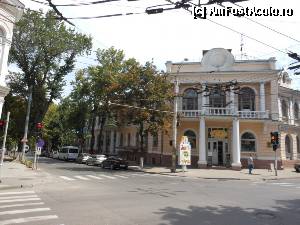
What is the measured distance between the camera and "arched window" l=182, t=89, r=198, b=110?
123 ft

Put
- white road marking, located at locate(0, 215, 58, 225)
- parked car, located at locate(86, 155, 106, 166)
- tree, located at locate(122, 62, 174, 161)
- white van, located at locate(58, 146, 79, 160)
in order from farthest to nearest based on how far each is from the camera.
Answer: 1. white van, located at locate(58, 146, 79, 160)
2. parked car, located at locate(86, 155, 106, 166)
3. tree, located at locate(122, 62, 174, 161)
4. white road marking, located at locate(0, 215, 58, 225)

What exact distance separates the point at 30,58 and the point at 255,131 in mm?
26786

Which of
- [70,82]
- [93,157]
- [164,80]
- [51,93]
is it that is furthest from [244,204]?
[70,82]

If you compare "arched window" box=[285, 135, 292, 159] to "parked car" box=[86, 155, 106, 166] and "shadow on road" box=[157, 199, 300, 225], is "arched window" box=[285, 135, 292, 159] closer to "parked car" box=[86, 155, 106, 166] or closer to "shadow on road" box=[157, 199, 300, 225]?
"parked car" box=[86, 155, 106, 166]

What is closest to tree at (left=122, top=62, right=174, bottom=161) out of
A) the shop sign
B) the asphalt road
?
the shop sign

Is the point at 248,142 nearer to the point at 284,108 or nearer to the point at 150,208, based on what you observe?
the point at 284,108

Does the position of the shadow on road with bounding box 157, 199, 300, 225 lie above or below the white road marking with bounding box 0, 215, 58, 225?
above

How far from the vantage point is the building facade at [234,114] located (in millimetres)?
34125

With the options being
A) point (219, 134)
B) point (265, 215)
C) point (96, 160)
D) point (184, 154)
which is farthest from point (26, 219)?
point (96, 160)

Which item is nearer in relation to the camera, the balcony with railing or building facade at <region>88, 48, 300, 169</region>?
the balcony with railing

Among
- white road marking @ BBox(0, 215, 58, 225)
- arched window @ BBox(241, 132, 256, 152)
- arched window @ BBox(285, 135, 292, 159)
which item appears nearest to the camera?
white road marking @ BBox(0, 215, 58, 225)

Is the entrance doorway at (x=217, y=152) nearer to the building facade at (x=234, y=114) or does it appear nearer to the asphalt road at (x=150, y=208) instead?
the building facade at (x=234, y=114)

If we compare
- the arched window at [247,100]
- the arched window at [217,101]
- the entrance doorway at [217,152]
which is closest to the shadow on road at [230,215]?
the entrance doorway at [217,152]

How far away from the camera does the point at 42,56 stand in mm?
38500
